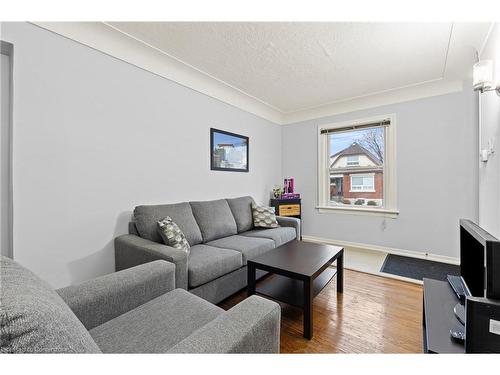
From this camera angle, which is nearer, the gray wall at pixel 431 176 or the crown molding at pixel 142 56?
the crown molding at pixel 142 56

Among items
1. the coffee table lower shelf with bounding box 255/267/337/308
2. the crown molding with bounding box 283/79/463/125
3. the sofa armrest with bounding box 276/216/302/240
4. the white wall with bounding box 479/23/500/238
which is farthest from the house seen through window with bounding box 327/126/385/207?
the coffee table lower shelf with bounding box 255/267/337/308

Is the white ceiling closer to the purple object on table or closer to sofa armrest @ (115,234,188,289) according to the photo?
the purple object on table

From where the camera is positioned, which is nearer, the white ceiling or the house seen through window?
the white ceiling

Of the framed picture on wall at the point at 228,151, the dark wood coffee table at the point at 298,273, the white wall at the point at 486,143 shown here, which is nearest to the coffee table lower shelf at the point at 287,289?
the dark wood coffee table at the point at 298,273

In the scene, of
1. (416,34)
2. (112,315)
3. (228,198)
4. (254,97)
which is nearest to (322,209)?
(228,198)

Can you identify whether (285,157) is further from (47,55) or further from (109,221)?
(47,55)

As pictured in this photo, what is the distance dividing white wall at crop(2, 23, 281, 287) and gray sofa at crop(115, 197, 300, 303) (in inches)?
9.3

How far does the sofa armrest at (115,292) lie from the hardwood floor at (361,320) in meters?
0.87

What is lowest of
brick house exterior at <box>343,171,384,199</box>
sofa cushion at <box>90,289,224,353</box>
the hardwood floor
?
the hardwood floor

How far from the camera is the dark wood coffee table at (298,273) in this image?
1.56m

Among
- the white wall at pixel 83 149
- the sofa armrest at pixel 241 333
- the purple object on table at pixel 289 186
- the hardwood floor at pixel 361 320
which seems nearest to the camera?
the sofa armrest at pixel 241 333

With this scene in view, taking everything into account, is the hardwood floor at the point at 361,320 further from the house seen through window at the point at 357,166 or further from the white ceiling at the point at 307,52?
the white ceiling at the point at 307,52

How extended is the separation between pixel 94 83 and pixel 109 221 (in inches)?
47.9

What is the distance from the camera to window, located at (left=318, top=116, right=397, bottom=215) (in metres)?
3.38
